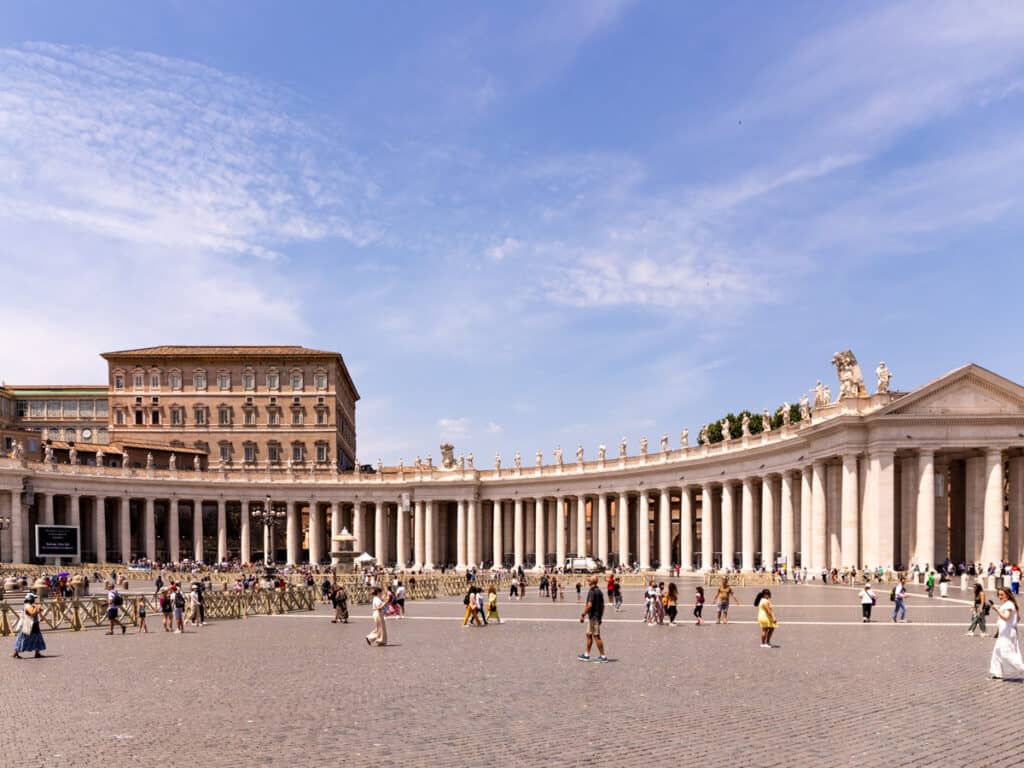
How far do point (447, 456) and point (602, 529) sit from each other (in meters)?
24.7

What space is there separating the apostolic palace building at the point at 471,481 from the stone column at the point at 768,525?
138 mm

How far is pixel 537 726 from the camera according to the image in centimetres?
1536

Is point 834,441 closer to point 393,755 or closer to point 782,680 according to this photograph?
point 782,680

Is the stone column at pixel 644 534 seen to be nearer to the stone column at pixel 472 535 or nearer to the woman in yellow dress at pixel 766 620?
the stone column at pixel 472 535

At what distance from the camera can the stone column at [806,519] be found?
64.2 meters

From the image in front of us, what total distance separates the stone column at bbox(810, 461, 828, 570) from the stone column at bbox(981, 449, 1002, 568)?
28.5 feet

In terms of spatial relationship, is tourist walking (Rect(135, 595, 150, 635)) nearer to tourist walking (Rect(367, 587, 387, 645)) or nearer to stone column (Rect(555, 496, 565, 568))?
tourist walking (Rect(367, 587, 387, 645))

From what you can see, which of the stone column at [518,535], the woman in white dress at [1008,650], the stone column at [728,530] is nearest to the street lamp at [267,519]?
the stone column at [518,535]

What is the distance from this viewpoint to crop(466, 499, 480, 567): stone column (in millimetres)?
106062

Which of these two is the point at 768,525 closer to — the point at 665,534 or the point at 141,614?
the point at 665,534

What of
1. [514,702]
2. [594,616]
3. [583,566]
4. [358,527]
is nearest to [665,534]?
A: [583,566]

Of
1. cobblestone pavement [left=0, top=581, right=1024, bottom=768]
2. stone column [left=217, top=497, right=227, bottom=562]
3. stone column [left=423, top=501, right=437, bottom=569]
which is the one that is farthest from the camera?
stone column [left=423, top=501, right=437, bottom=569]

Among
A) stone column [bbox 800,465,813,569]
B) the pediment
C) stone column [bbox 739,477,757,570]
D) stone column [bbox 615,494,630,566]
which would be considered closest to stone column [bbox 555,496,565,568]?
stone column [bbox 615,494,630,566]

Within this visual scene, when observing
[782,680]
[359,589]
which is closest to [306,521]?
[359,589]
